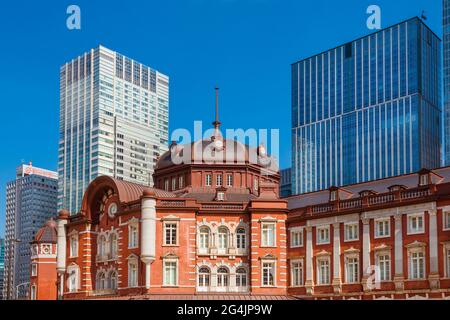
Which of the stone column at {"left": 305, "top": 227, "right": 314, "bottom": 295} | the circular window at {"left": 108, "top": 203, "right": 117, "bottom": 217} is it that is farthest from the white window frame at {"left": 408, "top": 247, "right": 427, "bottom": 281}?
the circular window at {"left": 108, "top": 203, "right": 117, "bottom": 217}

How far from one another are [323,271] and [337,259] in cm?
208

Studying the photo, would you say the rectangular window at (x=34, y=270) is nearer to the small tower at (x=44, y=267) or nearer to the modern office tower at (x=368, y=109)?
the small tower at (x=44, y=267)

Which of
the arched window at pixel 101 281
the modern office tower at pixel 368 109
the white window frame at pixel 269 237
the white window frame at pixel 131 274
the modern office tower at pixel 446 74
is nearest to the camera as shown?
the white window frame at pixel 131 274

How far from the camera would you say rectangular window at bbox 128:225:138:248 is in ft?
203

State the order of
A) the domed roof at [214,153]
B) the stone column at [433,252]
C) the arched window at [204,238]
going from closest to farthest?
the stone column at [433,252] → the arched window at [204,238] → the domed roof at [214,153]

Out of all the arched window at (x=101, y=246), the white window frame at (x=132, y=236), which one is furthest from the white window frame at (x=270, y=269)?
the arched window at (x=101, y=246)

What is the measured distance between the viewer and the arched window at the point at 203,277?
61.1m

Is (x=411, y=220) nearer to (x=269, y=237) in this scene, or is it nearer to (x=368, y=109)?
(x=269, y=237)

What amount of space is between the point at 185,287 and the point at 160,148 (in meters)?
126

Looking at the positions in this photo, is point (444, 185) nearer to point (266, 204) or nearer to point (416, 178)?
point (416, 178)

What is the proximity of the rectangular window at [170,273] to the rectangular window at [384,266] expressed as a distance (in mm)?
16360

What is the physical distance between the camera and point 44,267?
3686 inches

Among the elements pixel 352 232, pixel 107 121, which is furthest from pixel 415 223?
pixel 107 121

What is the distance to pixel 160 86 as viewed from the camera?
593 feet
